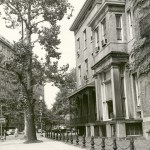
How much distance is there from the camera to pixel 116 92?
2109cm

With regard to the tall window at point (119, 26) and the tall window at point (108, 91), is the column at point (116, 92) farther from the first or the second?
the tall window at point (119, 26)

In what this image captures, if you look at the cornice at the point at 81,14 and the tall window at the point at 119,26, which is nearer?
the tall window at the point at 119,26

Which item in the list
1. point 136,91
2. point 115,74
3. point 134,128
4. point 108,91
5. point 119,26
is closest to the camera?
point 134,128

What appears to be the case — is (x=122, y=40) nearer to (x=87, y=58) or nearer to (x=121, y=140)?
(x=121, y=140)

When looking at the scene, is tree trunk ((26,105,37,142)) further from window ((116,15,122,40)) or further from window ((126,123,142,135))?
window ((116,15,122,40))

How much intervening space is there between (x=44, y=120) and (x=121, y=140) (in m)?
54.2

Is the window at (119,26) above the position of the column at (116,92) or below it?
above

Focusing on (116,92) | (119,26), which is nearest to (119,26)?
(119,26)

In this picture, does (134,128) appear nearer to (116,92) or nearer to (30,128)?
(116,92)

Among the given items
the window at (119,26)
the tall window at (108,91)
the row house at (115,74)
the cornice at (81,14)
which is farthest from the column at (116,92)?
the cornice at (81,14)

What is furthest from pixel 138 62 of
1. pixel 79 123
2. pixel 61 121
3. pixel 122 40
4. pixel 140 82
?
pixel 61 121

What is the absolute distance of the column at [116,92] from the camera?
20.9 m

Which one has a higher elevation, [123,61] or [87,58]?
[87,58]

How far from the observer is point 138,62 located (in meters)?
10.4
